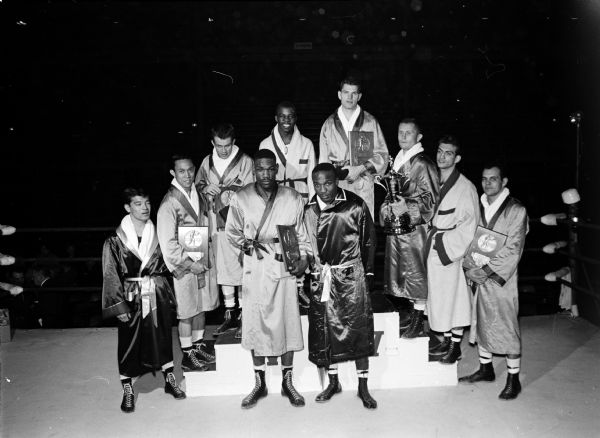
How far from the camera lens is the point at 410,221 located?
13.6 ft

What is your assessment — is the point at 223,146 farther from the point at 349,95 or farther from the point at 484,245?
the point at 484,245

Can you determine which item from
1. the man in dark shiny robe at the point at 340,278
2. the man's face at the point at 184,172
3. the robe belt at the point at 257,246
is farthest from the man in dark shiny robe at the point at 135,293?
the man in dark shiny robe at the point at 340,278

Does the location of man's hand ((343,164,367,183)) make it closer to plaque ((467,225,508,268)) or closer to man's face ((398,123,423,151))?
man's face ((398,123,423,151))

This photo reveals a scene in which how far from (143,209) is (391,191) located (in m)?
1.71

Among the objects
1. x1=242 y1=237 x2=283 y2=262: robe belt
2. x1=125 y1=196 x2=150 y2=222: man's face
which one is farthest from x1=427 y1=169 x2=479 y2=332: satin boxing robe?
x1=125 y1=196 x2=150 y2=222: man's face

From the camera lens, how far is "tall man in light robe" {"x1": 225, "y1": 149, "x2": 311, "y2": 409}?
12.6 feet

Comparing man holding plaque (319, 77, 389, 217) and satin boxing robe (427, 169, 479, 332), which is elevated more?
man holding plaque (319, 77, 389, 217)

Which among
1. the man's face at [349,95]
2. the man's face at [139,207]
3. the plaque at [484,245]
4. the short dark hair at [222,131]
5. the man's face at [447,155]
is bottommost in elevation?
the plaque at [484,245]

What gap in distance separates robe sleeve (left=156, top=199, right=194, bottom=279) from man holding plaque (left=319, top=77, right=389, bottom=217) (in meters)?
1.30

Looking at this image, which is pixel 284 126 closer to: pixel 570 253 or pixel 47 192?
pixel 570 253

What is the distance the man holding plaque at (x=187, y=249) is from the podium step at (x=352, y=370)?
15cm

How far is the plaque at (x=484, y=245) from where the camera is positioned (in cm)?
392

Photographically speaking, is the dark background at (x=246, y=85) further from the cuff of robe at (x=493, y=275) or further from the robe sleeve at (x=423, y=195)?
the cuff of robe at (x=493, y=275)

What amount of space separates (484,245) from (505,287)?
1.06 ft
